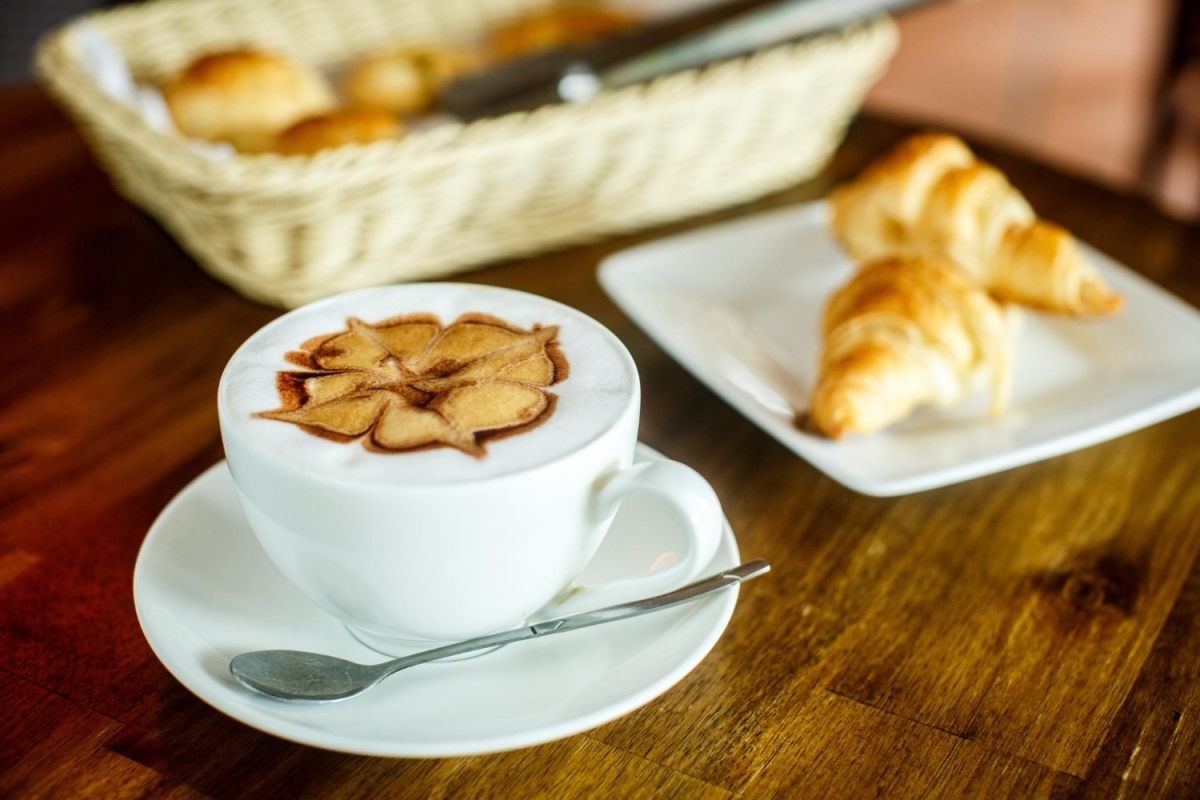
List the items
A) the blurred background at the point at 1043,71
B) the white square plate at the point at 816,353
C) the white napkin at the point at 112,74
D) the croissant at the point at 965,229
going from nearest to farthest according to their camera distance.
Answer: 1. the white square plate at the point at 816,353
2. the croissant at the point at 965,229
3. the white napkin at the point at 112,74
4. the blurred background at the point at 1043,71

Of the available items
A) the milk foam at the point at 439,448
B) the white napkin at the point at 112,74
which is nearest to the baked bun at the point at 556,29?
the white napkin at the point at 112,74

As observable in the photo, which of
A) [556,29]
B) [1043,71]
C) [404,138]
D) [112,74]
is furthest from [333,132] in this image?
[1043,71]

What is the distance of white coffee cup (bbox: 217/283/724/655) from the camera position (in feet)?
1.62

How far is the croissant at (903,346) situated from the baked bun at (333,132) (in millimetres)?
487

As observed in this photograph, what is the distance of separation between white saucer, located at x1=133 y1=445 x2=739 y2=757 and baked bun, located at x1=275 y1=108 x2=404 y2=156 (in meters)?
0.47

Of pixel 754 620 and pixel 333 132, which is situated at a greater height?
pixel 333 132

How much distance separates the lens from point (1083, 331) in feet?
3.26

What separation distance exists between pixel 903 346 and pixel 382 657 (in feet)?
1.64

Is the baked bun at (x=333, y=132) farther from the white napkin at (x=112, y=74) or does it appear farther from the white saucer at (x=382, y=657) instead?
the white saucer at (x=382, y=657)

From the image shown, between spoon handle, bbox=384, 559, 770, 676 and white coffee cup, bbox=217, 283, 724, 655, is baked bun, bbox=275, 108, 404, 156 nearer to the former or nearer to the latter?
white coffee cup, bbox=217, 283, 724, 655

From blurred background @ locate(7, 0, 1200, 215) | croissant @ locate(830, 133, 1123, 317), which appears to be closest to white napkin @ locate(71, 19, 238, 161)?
croissant @ locate(830, 133, 1123, 317)

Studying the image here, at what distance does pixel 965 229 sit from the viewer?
101cm

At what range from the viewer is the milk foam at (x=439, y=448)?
50 centimetres

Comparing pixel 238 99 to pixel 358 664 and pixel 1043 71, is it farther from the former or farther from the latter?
pixel 1043 71
